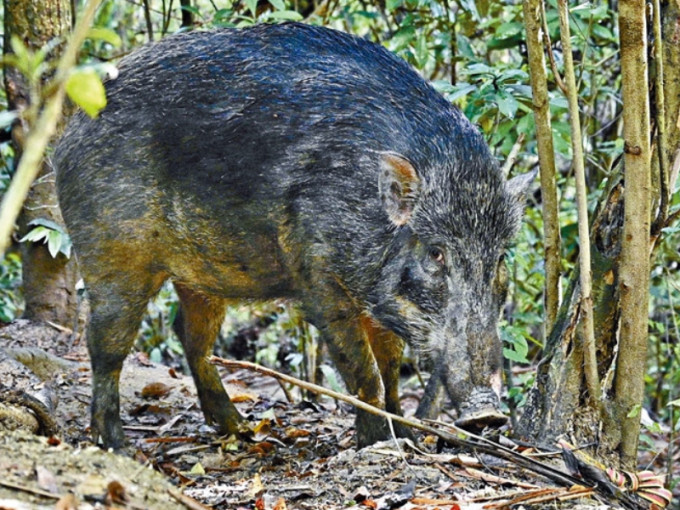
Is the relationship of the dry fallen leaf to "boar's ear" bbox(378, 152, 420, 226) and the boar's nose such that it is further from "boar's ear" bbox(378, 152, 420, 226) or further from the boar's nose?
the boar's nose

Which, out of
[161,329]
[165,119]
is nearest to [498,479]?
[165,119]

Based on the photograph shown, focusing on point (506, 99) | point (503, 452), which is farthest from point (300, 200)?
point (503, 452)

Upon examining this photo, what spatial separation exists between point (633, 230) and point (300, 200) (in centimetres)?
153

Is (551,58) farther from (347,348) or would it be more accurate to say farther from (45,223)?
(45,223)

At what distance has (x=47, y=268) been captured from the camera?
6.09 metres

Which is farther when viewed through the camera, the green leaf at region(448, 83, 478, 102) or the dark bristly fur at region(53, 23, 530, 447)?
the green leaf at region(448, 83, 478, 102)

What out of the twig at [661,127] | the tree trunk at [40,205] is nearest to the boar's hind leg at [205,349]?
the tree trunk at [40,205]

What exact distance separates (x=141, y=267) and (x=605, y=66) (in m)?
3.94

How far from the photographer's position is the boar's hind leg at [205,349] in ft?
16.5

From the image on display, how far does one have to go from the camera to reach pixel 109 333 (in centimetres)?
462

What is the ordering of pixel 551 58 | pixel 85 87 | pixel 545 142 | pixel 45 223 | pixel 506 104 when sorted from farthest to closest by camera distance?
pixel 45 223
pixel 506 104
pixel 545 142
pixel 551 58
pixel 85 87

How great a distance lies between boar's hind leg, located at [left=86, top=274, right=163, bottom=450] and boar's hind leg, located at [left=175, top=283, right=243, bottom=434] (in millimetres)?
459

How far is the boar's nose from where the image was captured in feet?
11.6

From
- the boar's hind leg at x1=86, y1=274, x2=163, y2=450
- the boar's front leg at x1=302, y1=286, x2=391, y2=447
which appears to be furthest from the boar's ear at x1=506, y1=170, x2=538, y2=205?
the boar's hind leg at x1=86, y1=274, x2=163, y2=450
